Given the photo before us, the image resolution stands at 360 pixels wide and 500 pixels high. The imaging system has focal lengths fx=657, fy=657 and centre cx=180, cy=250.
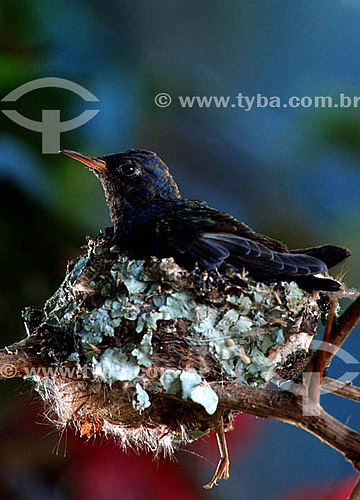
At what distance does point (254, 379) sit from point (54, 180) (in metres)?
1.07

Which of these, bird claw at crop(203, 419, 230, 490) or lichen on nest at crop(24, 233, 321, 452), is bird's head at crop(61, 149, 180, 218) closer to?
lichen on nest at crop(24, 233, 321, 452)

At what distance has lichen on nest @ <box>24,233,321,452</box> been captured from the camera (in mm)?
1284

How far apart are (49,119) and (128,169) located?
0.72m

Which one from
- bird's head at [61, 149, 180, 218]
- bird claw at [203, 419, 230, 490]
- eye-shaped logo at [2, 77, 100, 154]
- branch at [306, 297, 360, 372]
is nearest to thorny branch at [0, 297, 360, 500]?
branch at [306, 297, 360, 372]

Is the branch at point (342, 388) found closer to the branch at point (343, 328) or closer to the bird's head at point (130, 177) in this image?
the branch at point (343, 328)

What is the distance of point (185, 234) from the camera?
1342mm

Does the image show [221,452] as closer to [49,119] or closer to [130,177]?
[130,177]

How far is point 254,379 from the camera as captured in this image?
1.34m

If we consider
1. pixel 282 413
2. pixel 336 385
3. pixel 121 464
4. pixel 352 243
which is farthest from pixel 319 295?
pixel 121 464

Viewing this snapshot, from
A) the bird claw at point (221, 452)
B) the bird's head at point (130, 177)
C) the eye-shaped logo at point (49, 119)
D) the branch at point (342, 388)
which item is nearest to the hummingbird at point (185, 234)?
the bird's head at point (130, 177)

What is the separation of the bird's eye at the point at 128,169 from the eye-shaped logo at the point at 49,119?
645 millimetres

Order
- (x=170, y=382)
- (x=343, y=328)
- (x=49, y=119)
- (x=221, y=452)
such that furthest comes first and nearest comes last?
(x=49, y=119) < (x=221, y=452) < (x=170, y=382) < (x=343, y=328)

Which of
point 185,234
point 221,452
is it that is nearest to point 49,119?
point 185,234

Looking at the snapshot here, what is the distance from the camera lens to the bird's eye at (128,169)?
1.49 m
